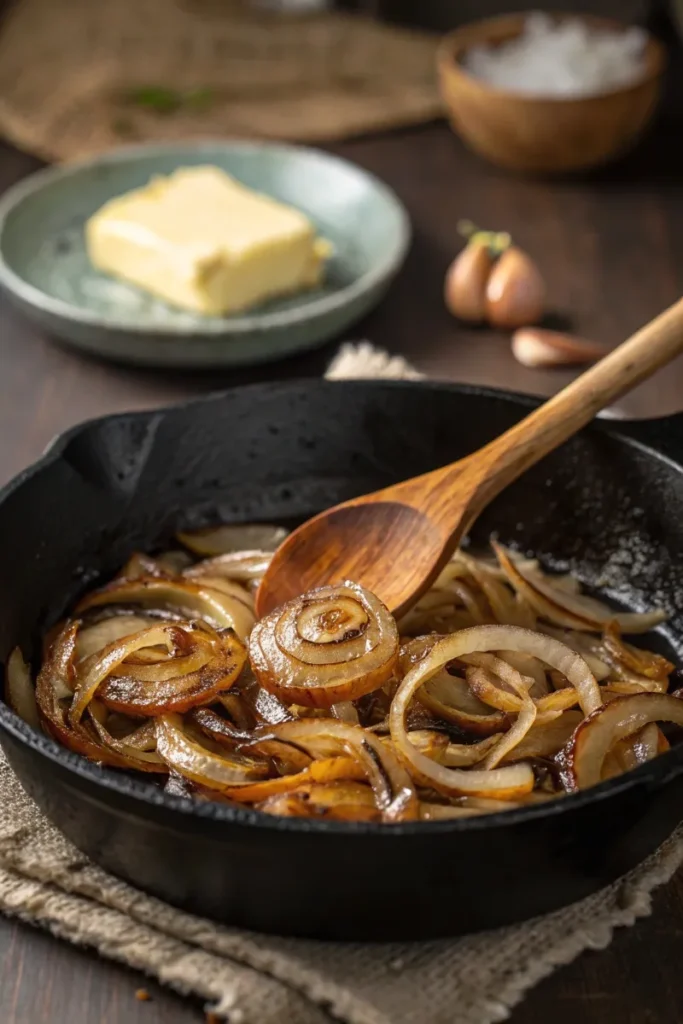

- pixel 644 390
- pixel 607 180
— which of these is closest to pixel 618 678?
pixel 644 390

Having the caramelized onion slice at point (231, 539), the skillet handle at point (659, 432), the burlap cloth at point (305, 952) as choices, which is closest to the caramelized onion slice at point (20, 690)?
the burlap cloth at point (305, 952)

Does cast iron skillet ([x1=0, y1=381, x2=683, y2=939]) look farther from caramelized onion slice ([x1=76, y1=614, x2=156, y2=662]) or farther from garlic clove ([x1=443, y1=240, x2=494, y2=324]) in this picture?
garlic clove ([x1=443, y1=240, x2=494, y2=324])

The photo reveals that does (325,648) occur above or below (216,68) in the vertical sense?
above

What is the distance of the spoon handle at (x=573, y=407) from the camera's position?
1.78m

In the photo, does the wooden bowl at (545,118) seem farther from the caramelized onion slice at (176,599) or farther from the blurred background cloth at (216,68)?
the caramelized onion slice at (176,599)

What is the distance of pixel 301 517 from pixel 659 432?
1.88 ft

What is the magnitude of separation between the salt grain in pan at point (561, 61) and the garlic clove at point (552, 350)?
2.91 feet

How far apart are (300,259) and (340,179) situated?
1.56ft

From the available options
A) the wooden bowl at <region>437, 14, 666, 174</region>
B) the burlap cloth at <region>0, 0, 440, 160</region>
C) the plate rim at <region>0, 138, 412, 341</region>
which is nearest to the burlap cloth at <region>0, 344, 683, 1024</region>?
the plate rim at <region>0, 138, 412, 341</region>

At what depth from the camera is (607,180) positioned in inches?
140

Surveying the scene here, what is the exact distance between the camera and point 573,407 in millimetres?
1793

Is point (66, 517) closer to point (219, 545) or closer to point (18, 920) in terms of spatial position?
point (219, 545)

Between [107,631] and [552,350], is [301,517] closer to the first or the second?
[107,631]

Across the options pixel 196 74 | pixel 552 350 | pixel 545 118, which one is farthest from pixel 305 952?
pixel 196 74
